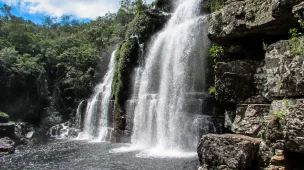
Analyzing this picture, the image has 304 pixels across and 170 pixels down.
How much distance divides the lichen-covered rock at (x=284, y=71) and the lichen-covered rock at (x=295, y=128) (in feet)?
1.26

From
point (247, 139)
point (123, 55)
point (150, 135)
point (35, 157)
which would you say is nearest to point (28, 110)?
point (123, 55)

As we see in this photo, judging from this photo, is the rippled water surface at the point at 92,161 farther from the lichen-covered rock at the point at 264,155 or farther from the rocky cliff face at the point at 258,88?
the lichen-covered rock at the point at 264,155

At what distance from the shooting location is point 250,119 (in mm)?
5938

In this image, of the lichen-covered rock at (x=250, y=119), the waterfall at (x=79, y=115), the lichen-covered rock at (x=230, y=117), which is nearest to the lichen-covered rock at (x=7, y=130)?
the waterfall at (x=79, y=115)

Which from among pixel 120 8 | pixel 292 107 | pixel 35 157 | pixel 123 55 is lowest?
pixel 35 157

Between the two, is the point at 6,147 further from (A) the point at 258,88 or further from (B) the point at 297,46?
(B) the point at 297,46

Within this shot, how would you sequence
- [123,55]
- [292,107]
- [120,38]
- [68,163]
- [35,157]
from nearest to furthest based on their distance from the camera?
1. [292,107]
2. [68,163]
3. [35,157]
4. [123,55]
5. [120,38]

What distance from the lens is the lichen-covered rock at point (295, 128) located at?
13.7ft

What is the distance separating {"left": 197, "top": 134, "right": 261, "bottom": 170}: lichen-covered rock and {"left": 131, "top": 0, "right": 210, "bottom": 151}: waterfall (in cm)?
853

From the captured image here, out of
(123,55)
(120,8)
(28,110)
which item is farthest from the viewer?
(120,8)

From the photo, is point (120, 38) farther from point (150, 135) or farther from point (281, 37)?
point (281, 37)

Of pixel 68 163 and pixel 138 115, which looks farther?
pixel 138 115

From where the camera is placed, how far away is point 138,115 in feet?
62.2

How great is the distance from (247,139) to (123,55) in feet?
63.1
